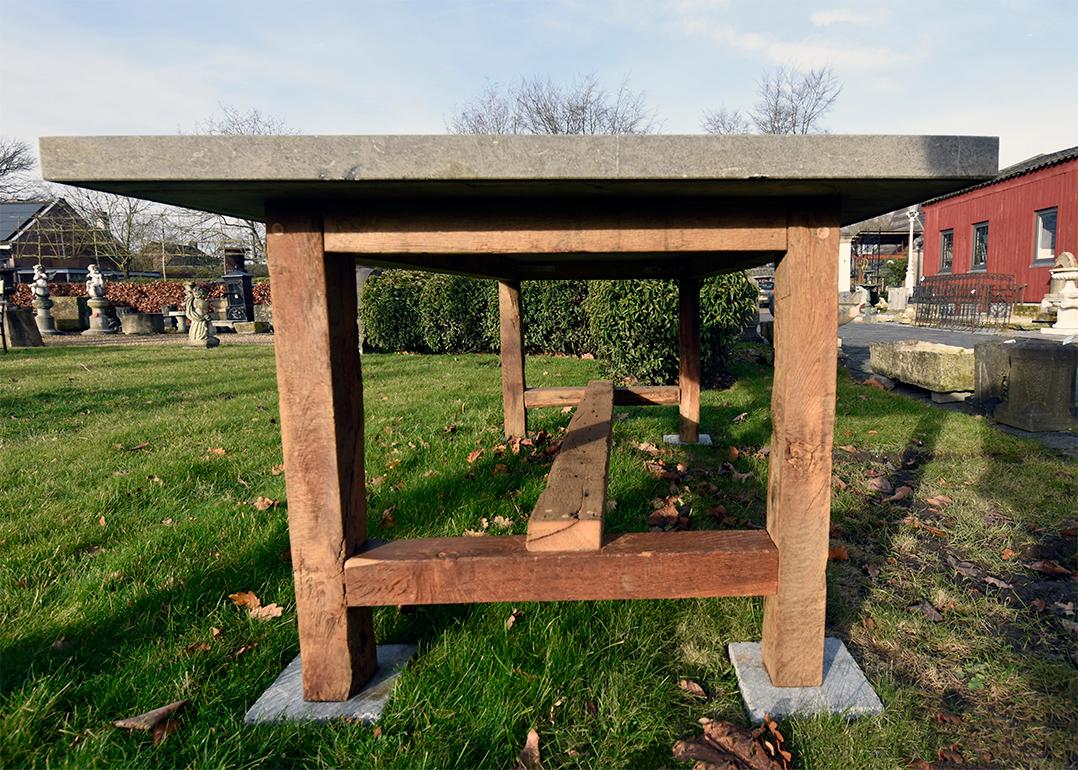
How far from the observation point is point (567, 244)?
5.28 feet

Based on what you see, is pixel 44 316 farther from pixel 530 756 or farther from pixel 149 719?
pixel 530 756

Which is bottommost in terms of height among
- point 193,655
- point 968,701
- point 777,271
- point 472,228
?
point 968,701

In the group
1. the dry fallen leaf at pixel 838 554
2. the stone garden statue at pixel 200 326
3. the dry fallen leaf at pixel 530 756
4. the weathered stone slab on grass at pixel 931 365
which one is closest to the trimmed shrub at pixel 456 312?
the stone garden statue at pixel 200 326

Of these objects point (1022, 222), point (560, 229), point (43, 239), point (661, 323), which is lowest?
point (661, 323)

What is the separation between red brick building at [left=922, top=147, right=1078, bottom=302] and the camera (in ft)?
58.2

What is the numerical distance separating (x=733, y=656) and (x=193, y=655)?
1.67 m

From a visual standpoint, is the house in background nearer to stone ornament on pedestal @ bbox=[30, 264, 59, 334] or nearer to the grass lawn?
stone ornament on pedestal @ bbox=[30, 264, 59, 334]

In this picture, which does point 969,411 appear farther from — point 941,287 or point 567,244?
point 941,287

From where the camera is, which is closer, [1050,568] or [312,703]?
[312,703]

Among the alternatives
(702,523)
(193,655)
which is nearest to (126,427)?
(193,655)

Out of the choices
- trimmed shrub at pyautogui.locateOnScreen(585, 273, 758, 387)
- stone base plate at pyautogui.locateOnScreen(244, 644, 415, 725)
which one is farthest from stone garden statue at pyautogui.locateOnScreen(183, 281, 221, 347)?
stone base plate at pyautogui.locateOnScreen(244, 644, 415, 725)

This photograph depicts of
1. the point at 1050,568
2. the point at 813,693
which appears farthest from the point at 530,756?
the point at 1050,568

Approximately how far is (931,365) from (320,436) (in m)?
6.68

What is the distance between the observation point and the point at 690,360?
4.51m
